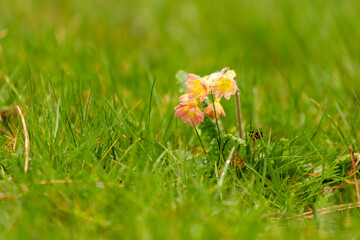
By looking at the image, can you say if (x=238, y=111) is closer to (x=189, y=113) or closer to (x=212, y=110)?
(x=212, y=110)

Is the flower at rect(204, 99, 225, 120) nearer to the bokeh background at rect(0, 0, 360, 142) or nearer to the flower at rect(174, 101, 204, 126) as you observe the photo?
the flower at rect(174, 101, 204, 126)

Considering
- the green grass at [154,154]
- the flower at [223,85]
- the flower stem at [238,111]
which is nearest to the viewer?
the green grass at [154,154]

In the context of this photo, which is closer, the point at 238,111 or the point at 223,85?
the point at 223,85

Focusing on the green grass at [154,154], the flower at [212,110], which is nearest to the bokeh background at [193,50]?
the green grass at [154,154]

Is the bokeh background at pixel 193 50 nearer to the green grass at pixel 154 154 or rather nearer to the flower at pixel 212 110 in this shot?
the green grass at pixel 154 154

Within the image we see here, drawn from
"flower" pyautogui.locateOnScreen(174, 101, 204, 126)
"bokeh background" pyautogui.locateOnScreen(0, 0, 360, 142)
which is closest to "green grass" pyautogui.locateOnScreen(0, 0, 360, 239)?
"bokeh background" pyautogui.locateOnScreen(0, 0, 360, 142)

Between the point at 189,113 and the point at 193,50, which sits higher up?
the point at 189,113

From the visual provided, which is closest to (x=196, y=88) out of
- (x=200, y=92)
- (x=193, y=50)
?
(x=200, y=92)

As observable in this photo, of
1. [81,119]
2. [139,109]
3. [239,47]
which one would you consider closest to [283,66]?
[239,47]
